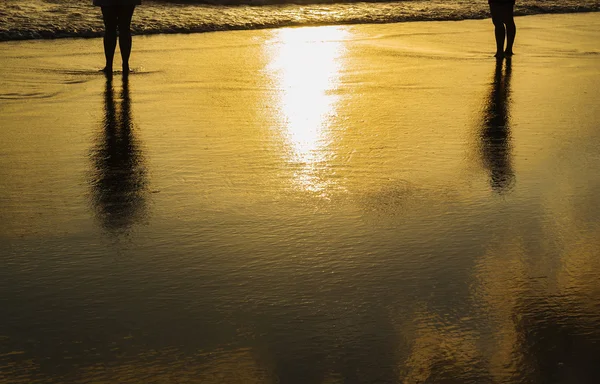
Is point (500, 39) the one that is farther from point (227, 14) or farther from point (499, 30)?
point (227, 14)

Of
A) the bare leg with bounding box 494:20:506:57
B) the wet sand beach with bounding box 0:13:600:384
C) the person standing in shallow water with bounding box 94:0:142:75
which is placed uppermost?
the person standing in shallow water with bounding box 94:0:142:75

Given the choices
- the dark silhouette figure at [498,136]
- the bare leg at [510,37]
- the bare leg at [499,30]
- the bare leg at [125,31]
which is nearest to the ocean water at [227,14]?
the bare leg at [125,31]

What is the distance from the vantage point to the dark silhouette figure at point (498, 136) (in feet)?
18.9

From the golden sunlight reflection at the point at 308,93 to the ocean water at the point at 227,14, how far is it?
1345mm

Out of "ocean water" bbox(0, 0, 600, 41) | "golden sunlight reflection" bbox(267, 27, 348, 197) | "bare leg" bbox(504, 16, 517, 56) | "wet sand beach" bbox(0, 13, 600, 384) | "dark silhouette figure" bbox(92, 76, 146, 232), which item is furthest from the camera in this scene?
"ocean water" bbox(0, 0, 600, 41)

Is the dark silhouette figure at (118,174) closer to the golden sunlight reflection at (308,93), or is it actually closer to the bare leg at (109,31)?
the golden sunlight reflection at (308,93)

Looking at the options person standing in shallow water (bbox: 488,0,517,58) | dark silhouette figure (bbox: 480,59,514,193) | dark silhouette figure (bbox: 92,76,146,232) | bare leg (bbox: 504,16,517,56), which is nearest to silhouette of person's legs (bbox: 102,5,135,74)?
dark silhouette figure (bbox: 92,76,146,232)

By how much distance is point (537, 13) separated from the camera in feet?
56.6

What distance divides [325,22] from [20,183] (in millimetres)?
10248

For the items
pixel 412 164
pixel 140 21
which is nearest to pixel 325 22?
pixel 140 21

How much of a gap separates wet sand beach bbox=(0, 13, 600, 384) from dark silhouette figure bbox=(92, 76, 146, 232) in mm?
20

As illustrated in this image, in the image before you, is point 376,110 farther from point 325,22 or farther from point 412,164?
point 325,22

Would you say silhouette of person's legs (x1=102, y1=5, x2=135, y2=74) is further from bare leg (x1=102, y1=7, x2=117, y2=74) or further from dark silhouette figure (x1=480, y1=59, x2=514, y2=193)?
dark silhouette figure (x1=480, y1=59, x2=514, y2=193)

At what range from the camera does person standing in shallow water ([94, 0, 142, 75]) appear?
9.54 meters
